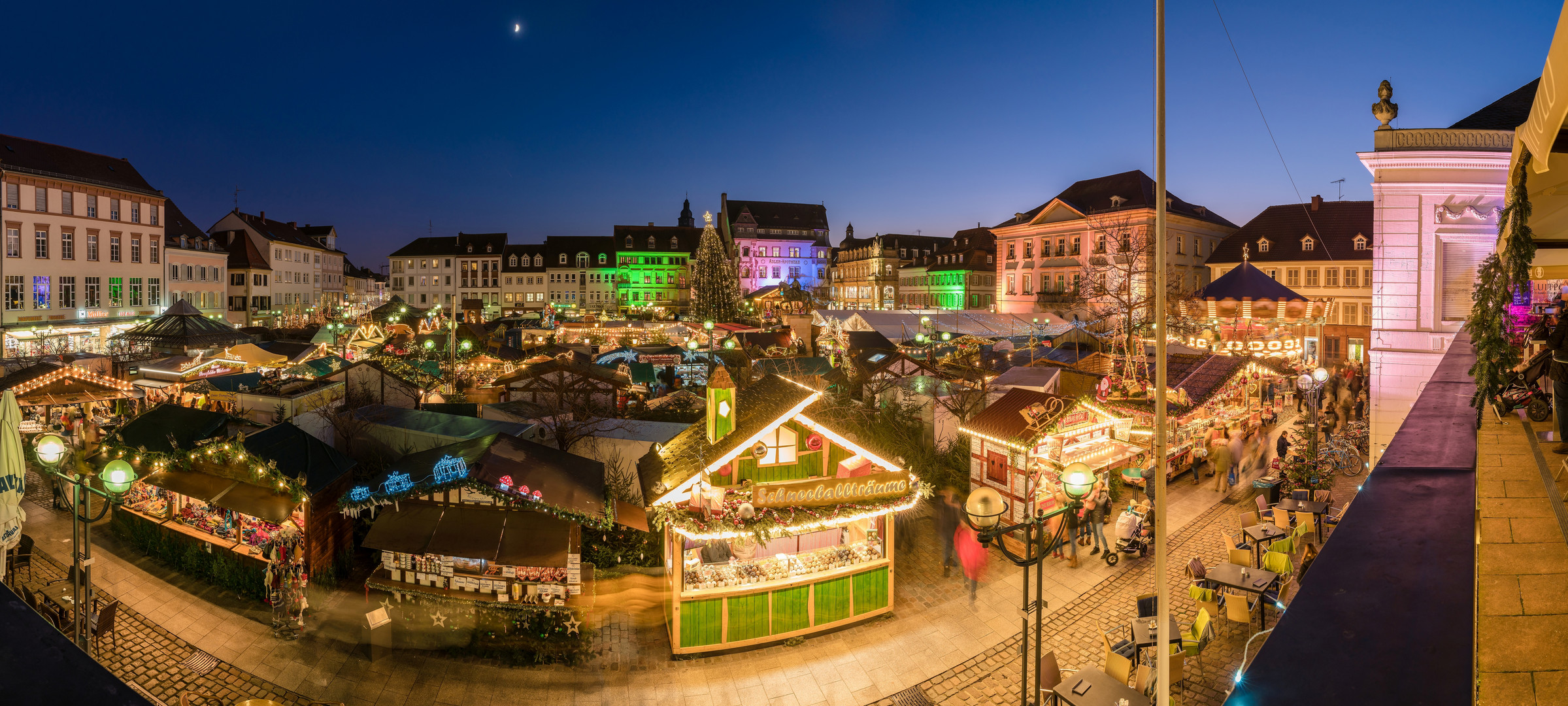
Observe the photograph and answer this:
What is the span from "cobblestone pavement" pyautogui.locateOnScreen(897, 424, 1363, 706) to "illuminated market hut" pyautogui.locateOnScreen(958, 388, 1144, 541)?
2.04m

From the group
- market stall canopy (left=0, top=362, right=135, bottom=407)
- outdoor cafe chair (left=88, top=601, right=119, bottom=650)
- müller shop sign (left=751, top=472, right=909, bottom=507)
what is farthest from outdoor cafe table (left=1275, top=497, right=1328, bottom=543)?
market stall canopy (left=0, top=362, right=135, bottom=407)

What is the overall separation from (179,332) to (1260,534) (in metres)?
34.6

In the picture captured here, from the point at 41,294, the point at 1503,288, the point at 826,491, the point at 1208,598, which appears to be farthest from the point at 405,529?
the point at 41,294

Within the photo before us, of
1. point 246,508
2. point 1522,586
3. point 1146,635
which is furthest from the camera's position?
point 246,508

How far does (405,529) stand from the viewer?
9.52 meters

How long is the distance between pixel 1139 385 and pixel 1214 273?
38.3 meters

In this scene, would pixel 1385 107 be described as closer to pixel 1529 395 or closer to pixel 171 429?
pixel 1529 395

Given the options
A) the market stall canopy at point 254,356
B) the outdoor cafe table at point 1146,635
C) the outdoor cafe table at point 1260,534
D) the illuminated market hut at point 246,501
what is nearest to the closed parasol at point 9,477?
the illuminated market hut at point 246,501

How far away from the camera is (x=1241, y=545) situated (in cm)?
1180

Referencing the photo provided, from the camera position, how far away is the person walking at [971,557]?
11891mm

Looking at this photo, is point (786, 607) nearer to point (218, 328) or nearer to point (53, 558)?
point (53, 558)

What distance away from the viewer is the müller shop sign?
9.55 meters

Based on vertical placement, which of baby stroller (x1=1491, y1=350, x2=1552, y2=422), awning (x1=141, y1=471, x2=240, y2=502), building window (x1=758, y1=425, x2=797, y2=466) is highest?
baby stroller (x1=1491, y1=350, x2=1552, y2=422)

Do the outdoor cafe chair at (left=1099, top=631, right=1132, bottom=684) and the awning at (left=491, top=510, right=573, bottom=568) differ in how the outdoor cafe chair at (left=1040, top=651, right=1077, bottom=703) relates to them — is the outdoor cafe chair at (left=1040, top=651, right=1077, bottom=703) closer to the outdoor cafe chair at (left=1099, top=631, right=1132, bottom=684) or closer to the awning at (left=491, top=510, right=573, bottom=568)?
the outdoor cafe chair at (left=1099, top=631, right=1132, bottom=684)
